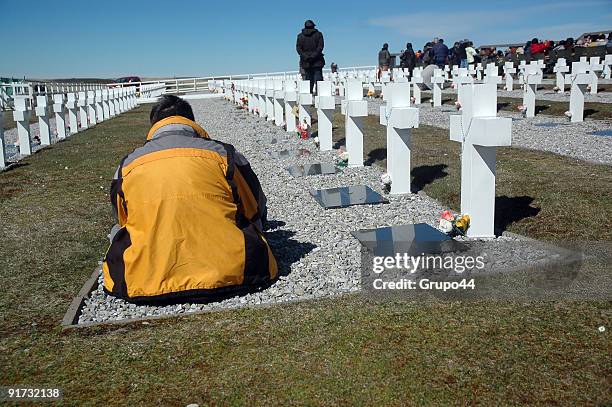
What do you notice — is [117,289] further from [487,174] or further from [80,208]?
[80,208]

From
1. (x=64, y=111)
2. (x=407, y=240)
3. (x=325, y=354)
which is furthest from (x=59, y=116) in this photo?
(x=325, y=354)

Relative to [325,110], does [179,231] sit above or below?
below

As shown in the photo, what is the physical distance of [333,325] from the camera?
4.21 m

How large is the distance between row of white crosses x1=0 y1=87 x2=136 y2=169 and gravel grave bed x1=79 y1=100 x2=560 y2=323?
6.48 meters

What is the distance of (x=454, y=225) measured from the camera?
607 centimetres

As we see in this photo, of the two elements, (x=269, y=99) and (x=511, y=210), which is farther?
(x=269, y=99)

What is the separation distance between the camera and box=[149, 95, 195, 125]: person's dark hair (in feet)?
18.2

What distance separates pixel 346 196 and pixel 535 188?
7.35 feet

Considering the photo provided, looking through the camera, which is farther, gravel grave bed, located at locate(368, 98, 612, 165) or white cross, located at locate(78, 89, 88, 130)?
white cross, located at locate(78, 89, 88, 130)

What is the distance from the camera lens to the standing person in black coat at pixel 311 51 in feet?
59.5

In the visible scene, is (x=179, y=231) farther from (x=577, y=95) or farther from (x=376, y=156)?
(x=577, y=95)

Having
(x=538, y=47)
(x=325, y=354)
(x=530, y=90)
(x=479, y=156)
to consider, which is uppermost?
(x=538, y=47)

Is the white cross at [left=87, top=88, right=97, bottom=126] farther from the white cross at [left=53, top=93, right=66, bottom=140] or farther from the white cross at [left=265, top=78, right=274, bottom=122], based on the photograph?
the white cross at [left=265, top=78, right=274, bottom=122]

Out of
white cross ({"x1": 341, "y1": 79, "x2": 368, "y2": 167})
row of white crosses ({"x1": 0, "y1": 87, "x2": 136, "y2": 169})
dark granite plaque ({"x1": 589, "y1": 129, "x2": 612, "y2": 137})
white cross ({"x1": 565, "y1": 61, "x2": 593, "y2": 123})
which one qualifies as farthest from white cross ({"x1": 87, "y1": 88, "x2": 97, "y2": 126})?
dark granite plaque ({"x1": 589, "y1": 129, "x2": 612, "y2": 137})
